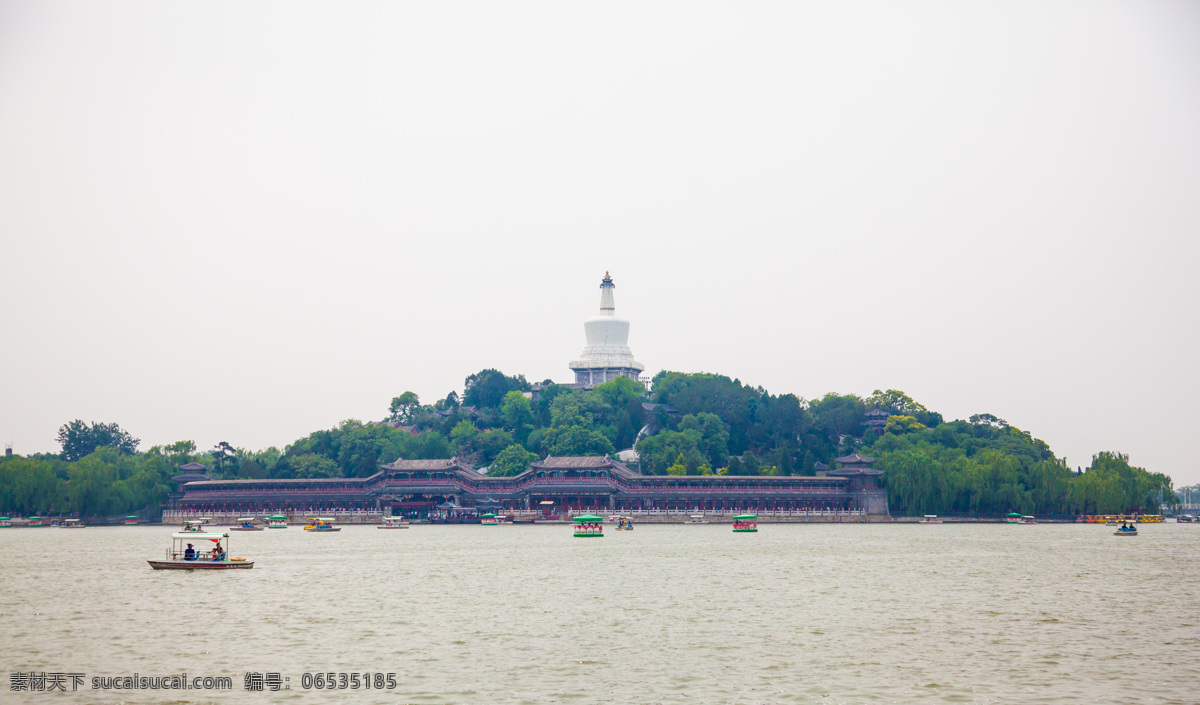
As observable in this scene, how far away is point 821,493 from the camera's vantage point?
8962 centimetres

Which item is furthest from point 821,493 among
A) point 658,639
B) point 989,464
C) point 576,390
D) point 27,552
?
point 658,639

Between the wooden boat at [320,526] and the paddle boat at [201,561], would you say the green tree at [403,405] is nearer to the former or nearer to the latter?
the wooden boat at [320,526]

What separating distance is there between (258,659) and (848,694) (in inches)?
453

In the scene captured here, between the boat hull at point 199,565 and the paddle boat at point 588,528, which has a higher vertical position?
the paddle boat at point 588,528

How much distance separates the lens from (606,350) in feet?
430

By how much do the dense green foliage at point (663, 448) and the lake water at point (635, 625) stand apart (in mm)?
32420

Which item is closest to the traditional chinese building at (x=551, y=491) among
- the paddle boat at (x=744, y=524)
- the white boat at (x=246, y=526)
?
the white boat at (x=246, y=526)

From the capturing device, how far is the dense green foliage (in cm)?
8475

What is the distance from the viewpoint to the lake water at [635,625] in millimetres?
21141

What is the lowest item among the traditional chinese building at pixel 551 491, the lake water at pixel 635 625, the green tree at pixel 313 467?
the lake water at pixel 635 625

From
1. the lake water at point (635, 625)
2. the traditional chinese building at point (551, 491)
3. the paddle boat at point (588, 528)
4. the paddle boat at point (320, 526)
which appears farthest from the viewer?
the traditional chinese building at point (551, 491)

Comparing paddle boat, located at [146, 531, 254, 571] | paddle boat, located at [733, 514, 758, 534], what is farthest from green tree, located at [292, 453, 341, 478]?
paddle boat, located at [146, 531, 254, 571]

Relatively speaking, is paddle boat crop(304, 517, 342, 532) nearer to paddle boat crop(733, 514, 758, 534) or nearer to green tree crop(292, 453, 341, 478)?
green tree crop(292, 453, 341, 478)

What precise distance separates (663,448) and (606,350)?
36.3 metres
